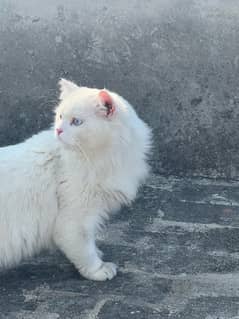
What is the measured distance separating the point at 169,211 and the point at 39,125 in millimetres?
1227

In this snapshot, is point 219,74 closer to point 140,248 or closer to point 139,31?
point 139,31

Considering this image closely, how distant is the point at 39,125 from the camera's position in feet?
15.4

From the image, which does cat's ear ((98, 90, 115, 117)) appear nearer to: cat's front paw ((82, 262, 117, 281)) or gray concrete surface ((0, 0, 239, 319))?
cat's front paw ((82, 262, 117, 281))

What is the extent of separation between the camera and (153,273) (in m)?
3.31

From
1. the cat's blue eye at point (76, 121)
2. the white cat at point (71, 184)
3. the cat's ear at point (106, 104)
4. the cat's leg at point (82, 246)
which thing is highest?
the cat's ear at point (106, 104)

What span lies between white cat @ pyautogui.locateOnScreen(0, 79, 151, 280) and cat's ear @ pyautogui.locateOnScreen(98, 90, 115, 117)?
0.09 feet

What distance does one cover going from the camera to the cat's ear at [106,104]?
297cm

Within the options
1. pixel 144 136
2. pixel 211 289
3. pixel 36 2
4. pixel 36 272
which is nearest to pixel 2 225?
pixel 36 272

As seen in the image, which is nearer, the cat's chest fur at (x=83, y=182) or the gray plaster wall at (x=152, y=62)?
the cat's chest fur at (x=83, y=182)

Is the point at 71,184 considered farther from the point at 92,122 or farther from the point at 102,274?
the point at 102,274

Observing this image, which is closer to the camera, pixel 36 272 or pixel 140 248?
pixel 36 272

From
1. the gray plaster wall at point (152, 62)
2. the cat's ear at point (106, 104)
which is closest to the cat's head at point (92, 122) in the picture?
the cat's ear at point (106, 104)

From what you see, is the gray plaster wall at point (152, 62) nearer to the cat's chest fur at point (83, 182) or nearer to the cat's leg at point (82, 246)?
the cat's chest fur at point (83, 182)

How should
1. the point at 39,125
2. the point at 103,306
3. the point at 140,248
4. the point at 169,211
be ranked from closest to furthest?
the point at 103,306 → the point at 140,248 → the point at 169,211 → the point at 39,125
